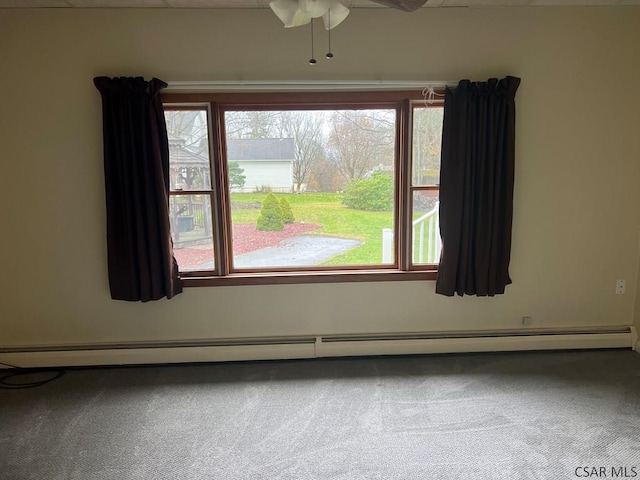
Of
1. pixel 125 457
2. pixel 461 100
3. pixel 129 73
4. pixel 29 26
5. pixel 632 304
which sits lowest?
pixel 125 457

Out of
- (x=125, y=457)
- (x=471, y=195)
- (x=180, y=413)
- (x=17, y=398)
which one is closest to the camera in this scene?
(x=125, y=457)

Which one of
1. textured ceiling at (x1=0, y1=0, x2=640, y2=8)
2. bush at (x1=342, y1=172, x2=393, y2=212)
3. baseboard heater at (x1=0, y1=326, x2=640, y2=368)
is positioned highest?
textured ceiling at (x1=0, y1=0, x2=640, y2=8)

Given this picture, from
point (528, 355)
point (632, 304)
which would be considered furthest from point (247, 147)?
point (632, 304)

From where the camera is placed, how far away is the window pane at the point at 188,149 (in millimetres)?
2715

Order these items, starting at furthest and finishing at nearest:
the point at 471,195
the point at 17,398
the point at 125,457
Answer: the point at 471,195, the point at 17,398, the point at 125,457

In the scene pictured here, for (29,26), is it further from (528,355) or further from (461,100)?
(528,355)

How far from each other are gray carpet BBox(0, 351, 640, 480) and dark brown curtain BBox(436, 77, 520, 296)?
68 centimetres

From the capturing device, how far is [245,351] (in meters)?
2.86

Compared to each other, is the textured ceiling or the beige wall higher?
the textured ceiling

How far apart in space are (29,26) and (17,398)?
246 cm

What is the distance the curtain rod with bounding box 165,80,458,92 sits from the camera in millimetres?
2617

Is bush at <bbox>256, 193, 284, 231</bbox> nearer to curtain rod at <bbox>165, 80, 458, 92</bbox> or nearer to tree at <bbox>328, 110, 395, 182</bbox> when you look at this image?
tree at <bbox>328, 110, 395, 182</bbox>

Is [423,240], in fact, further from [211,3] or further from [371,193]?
[211,3]

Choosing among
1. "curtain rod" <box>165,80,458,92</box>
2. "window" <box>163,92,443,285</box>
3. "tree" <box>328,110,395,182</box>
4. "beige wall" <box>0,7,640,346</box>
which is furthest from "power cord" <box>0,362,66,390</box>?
"tree" <box>328,110,395,182</box>
